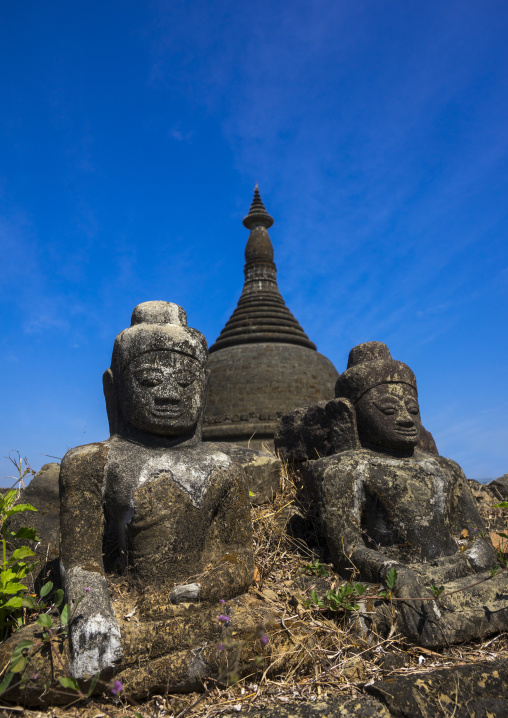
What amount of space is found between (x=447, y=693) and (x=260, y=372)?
11723 mm

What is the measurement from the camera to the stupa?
45.5ft

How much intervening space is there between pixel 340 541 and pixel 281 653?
4.15 feet

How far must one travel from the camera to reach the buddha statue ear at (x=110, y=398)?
4.07 meters

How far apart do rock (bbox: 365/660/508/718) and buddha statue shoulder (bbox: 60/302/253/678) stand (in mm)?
1057

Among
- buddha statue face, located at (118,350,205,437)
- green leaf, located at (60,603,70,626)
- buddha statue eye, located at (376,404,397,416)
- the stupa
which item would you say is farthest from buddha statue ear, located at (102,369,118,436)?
the stupa

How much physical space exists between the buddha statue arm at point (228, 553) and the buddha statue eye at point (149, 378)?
32.2 inches

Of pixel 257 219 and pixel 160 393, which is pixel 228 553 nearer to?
pixel 160 393

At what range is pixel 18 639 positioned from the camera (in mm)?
2830

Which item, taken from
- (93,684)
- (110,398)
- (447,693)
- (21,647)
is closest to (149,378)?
(110,398)

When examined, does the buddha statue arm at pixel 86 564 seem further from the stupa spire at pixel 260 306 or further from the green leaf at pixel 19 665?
the stupa spire at pixel 260 306

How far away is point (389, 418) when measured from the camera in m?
4.64

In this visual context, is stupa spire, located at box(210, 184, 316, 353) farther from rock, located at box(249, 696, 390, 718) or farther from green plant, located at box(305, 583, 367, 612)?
rock, located at box(249, 696, 390, 718)

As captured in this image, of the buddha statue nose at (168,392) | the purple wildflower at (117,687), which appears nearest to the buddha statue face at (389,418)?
the buddha statue nose at (168,392)

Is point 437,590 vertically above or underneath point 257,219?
underneath
